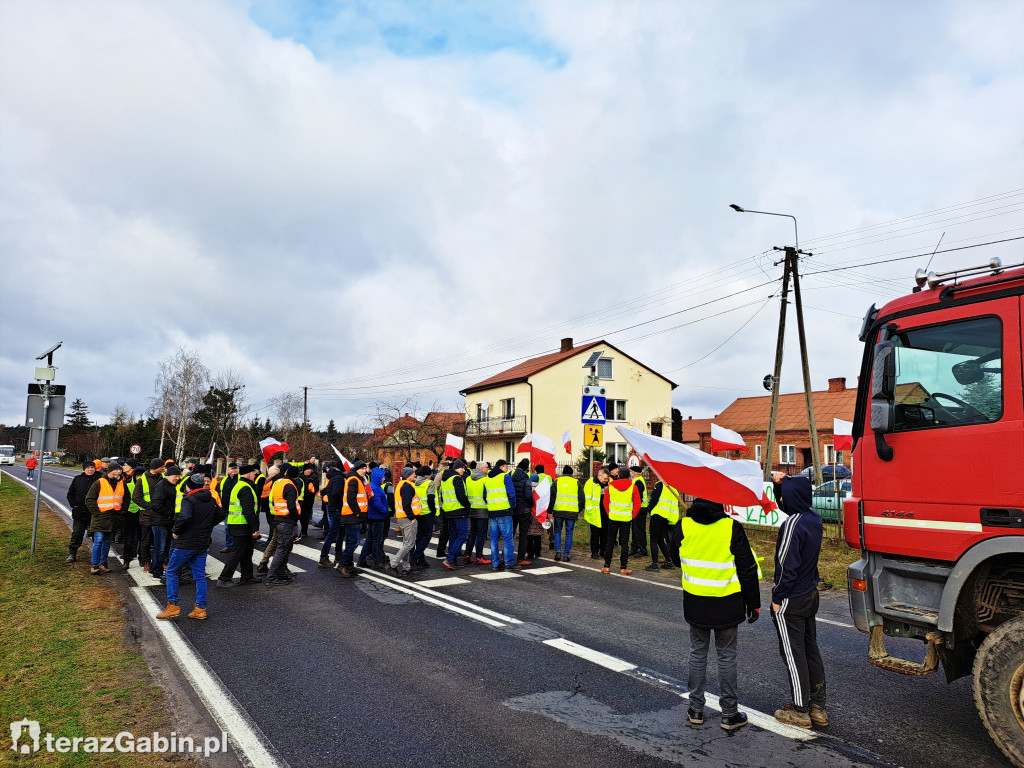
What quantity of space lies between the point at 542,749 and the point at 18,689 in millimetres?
4457

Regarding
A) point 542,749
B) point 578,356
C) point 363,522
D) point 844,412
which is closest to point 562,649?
point 542,749

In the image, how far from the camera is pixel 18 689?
17.2 feet

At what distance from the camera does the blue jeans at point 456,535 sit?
469 inches

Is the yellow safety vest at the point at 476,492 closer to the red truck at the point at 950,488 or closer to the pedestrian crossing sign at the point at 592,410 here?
the pedestrian crossing sign at the point at 592,410

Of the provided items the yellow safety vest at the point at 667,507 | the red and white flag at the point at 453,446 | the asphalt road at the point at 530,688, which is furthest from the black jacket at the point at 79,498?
the yellow safety vest at the point at 667,507

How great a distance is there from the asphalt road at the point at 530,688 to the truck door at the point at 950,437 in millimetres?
1501

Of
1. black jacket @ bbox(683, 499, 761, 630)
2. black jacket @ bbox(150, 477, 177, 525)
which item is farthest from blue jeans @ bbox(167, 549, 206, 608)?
black jacket @ bbox(683, 499, 761, 630)

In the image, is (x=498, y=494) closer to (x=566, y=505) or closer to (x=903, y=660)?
(x=566, y=505)

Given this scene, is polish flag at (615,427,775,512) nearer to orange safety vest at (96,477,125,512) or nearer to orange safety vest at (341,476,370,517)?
orange safety vest at (341,476,370,517)

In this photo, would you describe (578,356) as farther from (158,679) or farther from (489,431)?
(158,679)

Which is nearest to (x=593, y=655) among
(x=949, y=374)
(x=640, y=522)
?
(x=949, y=374)

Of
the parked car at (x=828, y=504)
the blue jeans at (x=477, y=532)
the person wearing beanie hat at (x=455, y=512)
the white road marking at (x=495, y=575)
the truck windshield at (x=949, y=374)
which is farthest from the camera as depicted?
the parked car at (x=828, y=504)

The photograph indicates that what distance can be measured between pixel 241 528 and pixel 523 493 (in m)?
5.21

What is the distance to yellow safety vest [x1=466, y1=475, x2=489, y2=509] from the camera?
11.8m
